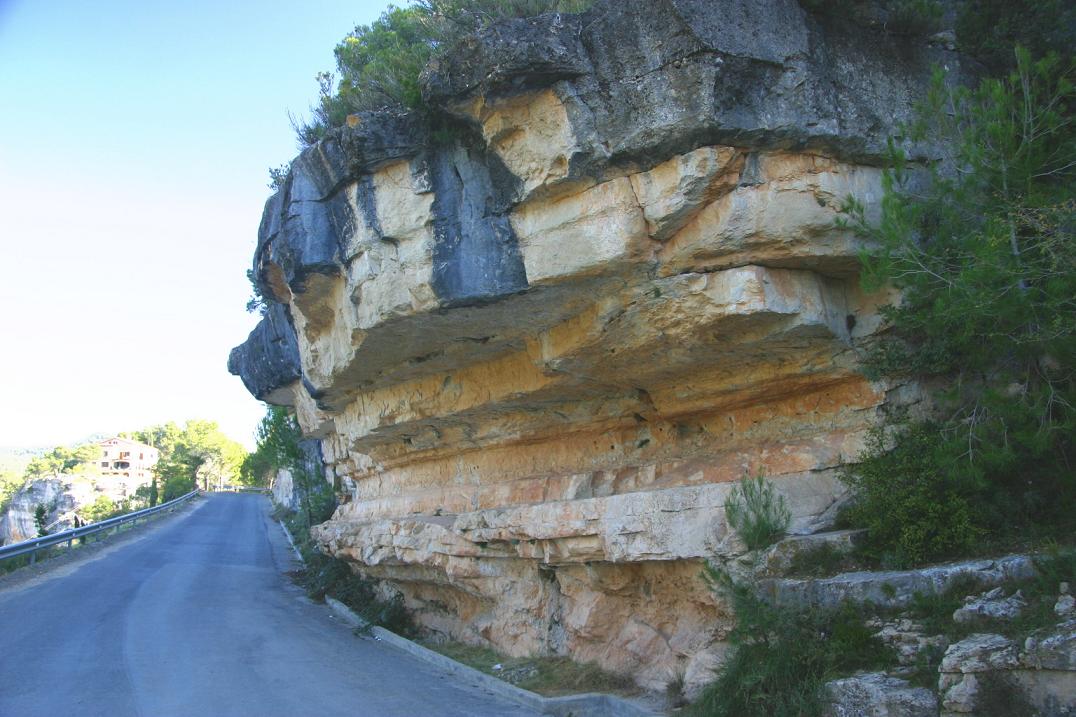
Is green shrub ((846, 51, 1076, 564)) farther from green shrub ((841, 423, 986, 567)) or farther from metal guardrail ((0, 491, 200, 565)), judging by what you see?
metal guardrail ((0, 491, 200, 565))

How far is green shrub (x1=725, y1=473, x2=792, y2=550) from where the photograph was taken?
711 centimetres

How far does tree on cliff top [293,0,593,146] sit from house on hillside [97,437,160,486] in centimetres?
9531

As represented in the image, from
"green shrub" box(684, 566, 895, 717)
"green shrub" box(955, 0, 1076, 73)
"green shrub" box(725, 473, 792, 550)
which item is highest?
"green shrub" box(955, 0, 1076, 73)

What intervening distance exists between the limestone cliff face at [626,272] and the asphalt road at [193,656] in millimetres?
2019

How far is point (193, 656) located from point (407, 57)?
338 inches

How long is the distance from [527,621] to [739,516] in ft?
13.6

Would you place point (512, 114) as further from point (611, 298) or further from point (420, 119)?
point (611, 298)

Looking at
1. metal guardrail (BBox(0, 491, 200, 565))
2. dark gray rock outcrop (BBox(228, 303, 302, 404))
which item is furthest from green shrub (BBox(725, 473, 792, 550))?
metal guardrail (BBox(0, 491, 200, 565))

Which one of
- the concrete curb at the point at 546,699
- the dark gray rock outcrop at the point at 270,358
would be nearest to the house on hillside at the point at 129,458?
the dark gray rock outcrop at the point at 270,358

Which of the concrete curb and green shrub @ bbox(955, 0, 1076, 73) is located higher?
green shrub @ bbox(955, 0, 1076, 73)

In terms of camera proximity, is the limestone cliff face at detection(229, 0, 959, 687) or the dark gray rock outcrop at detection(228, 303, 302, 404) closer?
the limestone cliff face at detection(229, 0, 959, 687)

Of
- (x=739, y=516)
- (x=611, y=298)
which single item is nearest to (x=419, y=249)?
(x=611, y=298)

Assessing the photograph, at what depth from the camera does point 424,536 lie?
11844mm

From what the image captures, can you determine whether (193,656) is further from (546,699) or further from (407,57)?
(407,57)
